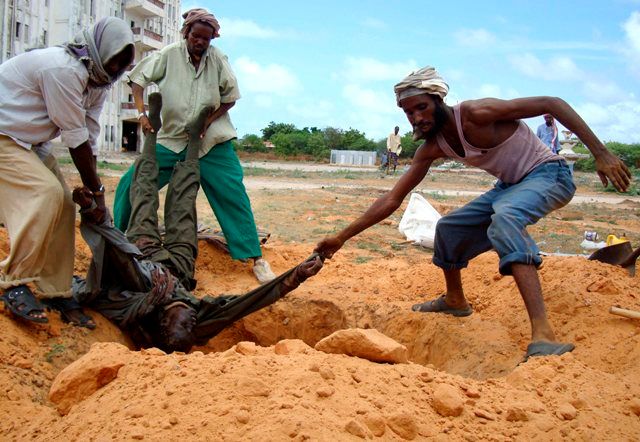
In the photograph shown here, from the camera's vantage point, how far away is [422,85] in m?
3.58

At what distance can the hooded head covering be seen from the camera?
331cm

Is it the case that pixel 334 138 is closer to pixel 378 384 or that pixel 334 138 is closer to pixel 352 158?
pixel 352 158

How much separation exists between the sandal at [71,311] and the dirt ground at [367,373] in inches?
2.5

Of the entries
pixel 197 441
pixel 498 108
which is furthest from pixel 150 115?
pixel 197 441

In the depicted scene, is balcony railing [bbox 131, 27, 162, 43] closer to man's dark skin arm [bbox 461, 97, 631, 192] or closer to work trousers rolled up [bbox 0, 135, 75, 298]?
work trousers rolled up [bbox 0, 135, 75, 298]

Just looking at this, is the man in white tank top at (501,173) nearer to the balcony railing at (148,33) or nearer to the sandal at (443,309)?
the sandal at (443,309)

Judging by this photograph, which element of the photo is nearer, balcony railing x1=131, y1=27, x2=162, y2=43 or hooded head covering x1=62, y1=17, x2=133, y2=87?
hooded head covering x1=62, y1=17, x2=133, y2=87

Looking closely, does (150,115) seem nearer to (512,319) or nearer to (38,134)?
(38,134)

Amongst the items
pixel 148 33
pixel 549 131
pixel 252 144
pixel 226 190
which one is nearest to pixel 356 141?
pixel 252 144

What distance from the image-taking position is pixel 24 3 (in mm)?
25750

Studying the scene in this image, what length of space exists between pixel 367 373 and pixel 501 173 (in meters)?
1.76

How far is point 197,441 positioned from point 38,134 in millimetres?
2111

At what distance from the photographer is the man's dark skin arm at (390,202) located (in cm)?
394

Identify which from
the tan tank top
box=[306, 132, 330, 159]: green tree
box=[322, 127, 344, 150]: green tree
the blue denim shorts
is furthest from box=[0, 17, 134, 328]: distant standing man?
box=[322, 127, 344, 150]: green tree
